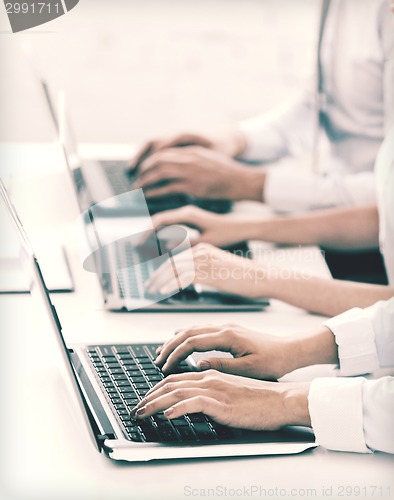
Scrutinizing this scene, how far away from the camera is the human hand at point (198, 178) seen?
1.51m

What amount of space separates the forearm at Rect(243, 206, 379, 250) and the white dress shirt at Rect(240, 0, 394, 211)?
120 mm

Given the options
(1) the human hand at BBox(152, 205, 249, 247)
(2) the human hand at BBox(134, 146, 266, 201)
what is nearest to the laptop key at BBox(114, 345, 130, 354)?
(1) the human hand at BBox(152, 205, 249, 247)

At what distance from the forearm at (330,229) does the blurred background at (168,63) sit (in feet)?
4.63

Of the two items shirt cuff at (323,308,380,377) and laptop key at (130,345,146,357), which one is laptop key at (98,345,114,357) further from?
shirt cuff at (323,308,380,377)

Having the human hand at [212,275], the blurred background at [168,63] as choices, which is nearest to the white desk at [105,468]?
the human hand at [212,275]

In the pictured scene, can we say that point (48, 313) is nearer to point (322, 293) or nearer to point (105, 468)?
point (105, 468)

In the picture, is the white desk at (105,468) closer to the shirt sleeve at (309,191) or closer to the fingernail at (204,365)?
the fingernail at (204,365)

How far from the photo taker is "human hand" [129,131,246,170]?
5.37 feet

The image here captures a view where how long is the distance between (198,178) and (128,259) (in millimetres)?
374

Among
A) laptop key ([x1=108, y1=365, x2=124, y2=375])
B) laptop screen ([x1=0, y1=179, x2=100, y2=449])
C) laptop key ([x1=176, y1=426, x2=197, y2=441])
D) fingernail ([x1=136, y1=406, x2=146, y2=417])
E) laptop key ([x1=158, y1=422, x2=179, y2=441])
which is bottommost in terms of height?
laptop key ([x1=108, y1=365, x2=124, y2=375])

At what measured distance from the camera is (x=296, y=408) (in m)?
0.82

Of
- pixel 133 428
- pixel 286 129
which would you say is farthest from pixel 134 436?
pixel 286 129

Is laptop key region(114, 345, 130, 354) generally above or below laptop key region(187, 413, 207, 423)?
below

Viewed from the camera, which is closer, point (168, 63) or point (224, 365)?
point (224, 365)
